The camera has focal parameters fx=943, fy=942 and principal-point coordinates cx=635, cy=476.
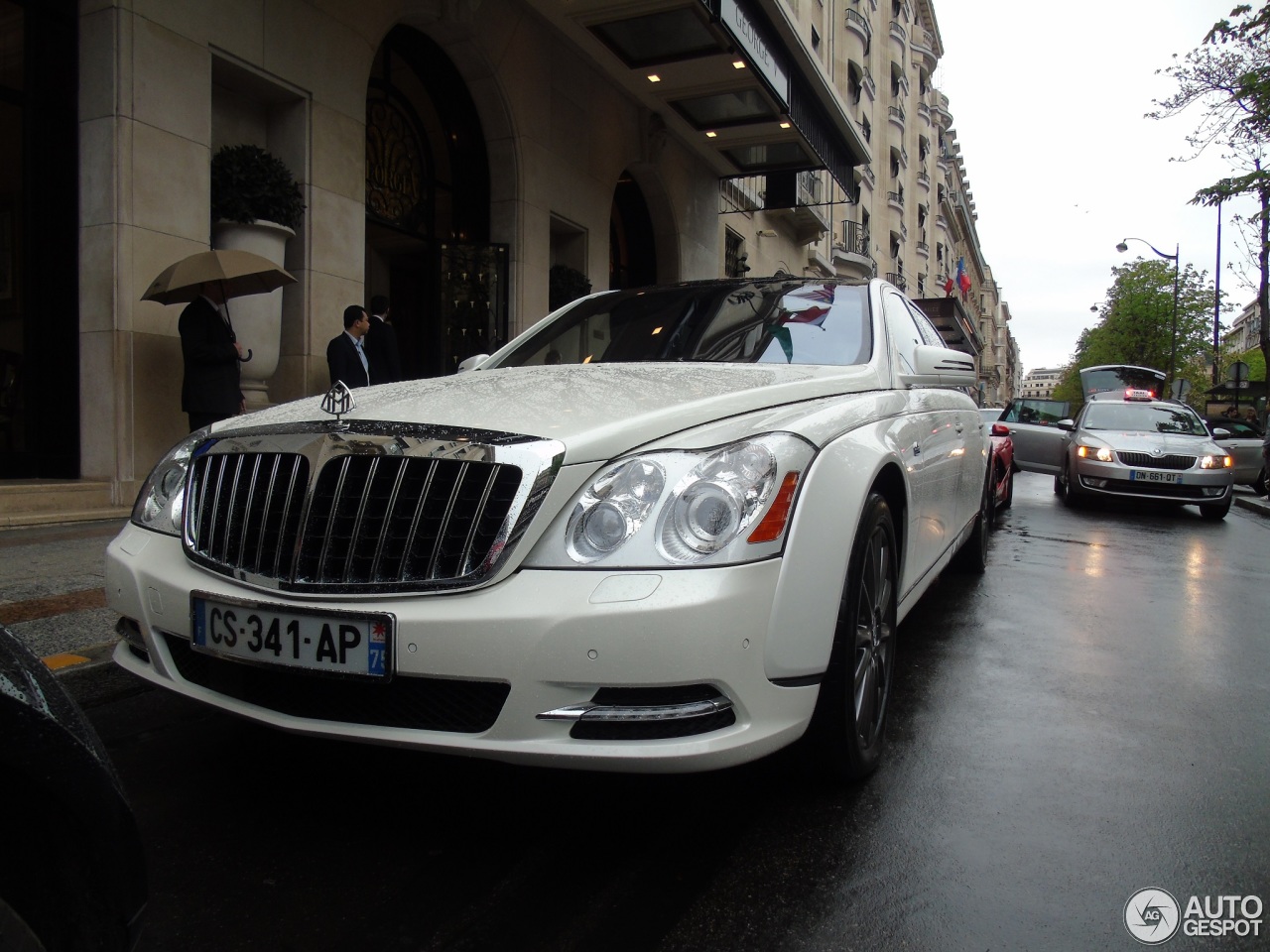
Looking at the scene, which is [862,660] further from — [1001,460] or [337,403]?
[1001,460]

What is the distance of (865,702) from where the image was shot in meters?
2.61

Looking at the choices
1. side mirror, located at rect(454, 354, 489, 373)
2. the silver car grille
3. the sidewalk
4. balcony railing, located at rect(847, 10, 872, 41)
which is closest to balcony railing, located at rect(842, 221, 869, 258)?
balcony railing, located at rect(847, 10, 872, 41)

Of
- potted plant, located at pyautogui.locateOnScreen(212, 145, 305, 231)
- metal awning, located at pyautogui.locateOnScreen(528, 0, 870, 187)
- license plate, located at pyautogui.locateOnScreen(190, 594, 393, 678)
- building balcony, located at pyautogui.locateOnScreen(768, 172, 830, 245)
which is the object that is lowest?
license plate, located at pyautogui.locateOnScreen(190, 594, 393, 678)

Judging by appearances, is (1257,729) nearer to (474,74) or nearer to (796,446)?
(796,446)

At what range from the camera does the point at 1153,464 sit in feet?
36.2

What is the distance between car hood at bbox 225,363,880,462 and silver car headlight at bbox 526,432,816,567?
10 cm

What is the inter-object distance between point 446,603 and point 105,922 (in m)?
0.88

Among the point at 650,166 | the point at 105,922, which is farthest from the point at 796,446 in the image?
the point at 650,166

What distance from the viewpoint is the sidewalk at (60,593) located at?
3.37 m

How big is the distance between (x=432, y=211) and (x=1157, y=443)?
9.09m

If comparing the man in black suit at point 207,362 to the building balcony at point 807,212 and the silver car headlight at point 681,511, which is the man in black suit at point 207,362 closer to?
Result: the silver car headlight at point 681,511

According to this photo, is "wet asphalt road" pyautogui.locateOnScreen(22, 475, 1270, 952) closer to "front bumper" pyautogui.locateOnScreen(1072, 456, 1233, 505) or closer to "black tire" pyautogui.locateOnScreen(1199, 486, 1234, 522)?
"front bumper" pyautogui.locateOnScreen(1072, 456, 1233, 505)

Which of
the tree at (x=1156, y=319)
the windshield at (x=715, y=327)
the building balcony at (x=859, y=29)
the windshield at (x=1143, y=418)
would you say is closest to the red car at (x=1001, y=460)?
the windshield at (x=1143, y=418)

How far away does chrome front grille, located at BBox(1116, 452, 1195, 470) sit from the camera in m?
10.9
